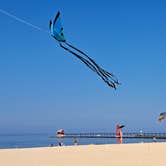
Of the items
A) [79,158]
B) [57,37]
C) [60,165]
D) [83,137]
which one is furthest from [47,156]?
[83,137]

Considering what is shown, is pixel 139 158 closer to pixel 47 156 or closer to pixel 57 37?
pixel 47 156

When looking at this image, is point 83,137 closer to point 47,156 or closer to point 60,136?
point 60,136

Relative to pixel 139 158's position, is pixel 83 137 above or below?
above

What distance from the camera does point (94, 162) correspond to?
54.1ft

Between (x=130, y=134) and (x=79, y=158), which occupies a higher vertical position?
(x=130, y=134)

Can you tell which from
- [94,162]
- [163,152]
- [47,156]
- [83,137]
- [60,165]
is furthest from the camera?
[83,137]

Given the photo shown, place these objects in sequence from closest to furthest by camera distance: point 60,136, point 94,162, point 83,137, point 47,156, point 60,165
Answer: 1. point 60,165
2. point 94,162
3. point 47,156
4. point 60,136
5. point 83,137

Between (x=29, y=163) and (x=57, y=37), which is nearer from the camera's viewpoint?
(x=57, y=37)

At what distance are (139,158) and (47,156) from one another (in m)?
3.86

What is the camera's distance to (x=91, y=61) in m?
8.83

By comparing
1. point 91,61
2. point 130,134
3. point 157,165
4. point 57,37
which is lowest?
point 157,165

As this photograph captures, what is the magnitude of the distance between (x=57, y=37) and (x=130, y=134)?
78.7 metres

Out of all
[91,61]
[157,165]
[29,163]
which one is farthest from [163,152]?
[91,61]

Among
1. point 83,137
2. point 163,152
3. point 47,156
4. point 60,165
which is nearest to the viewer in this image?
point 60,165
